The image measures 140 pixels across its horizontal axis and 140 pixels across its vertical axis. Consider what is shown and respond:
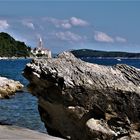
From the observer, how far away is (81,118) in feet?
64.1

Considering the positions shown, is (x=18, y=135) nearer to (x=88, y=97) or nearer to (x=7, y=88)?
(x=88, y=97)

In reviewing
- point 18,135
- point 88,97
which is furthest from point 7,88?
point 18,135

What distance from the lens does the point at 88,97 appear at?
1936 cm

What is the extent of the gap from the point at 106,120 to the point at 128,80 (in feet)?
5.89

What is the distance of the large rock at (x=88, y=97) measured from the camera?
62.9 ft

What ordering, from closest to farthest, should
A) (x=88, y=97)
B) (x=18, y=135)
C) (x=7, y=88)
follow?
1. (x=18, y=135)
2. (x=88, y=97)
3. (x=7, y=88)

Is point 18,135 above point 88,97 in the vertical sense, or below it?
below

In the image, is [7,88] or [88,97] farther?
[7,88]

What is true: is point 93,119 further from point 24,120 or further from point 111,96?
point 24,120

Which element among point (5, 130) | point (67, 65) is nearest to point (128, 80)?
point (67, 65)

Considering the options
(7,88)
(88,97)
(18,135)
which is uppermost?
(88,97)

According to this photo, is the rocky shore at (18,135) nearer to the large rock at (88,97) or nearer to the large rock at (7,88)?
the large rock at (88,97)

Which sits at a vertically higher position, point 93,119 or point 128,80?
point 128,80

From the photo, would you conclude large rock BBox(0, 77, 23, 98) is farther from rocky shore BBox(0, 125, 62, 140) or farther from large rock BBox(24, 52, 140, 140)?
rocky shore BBox(0, 125, 62, 140)
